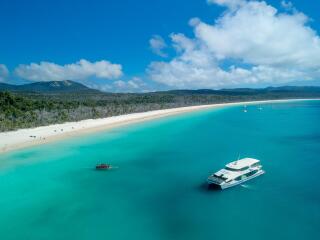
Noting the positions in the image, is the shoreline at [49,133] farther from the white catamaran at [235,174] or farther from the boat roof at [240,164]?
the boat roof at [240,164]

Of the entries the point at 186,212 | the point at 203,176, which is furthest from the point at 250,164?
the point at 186,212

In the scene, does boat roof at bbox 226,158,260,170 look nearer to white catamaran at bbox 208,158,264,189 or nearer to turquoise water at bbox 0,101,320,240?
white catamaran at bbox 208,158,264,189

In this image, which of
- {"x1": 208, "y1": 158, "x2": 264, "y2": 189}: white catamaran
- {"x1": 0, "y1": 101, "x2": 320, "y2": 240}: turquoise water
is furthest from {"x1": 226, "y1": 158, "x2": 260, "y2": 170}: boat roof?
{"x1": 0, "y1": 101, "x2": 320, "y2": 240}: turquoise water

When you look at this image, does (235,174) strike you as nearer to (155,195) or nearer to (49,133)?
(155,195)

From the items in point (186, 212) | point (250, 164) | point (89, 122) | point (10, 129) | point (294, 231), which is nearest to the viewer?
point (294, 231)

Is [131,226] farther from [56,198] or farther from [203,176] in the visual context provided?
[203,176]

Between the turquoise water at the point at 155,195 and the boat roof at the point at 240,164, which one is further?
the boat roof at the point at 240,164

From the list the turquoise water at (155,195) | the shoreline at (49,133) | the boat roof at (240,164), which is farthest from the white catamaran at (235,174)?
the shoreline at (49,133)

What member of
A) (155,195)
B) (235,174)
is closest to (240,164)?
(235,174)
